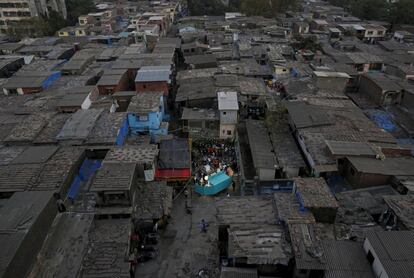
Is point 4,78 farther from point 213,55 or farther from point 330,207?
point 330,207

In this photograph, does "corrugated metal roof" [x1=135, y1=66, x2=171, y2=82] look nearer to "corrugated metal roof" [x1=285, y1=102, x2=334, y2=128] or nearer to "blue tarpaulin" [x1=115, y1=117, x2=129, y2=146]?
"blue tarpaulin" [x1=115, y1=117, x2=129, y2=146]

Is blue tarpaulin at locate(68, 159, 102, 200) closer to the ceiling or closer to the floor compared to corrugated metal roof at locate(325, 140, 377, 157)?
closer to the floor

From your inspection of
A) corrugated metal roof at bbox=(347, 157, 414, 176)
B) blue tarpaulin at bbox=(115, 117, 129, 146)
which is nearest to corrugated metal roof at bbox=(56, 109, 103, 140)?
blue tarpaulin at bbox=(115, 117, 129, 146)

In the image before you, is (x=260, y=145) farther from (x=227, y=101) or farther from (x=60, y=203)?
(x=60, y=203)

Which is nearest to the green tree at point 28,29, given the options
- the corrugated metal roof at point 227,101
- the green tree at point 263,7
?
the green tree at point 263,7

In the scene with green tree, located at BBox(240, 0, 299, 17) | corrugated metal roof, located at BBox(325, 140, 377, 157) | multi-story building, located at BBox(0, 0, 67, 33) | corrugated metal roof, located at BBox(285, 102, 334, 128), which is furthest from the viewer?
green tree, located at BBox(240, 0, 299, 17)

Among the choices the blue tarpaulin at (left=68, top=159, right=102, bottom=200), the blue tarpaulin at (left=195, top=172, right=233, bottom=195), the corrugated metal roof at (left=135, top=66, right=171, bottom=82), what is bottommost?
the blue tarpaulin at (left=195, top=172, right=233, bottom=195)

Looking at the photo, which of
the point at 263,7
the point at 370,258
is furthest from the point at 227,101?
the point at 263,7
